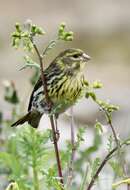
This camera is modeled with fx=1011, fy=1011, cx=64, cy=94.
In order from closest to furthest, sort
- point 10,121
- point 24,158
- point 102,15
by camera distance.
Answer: point 24,158
point 10,121
point 102,15

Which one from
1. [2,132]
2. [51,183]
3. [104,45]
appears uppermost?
[51,183]

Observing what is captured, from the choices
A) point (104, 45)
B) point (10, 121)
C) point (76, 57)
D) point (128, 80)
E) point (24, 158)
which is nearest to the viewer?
point (76, 57)

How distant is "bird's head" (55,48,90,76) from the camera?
16.9 feet

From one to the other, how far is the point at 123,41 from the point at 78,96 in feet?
38.1

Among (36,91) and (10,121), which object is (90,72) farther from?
(36,91)

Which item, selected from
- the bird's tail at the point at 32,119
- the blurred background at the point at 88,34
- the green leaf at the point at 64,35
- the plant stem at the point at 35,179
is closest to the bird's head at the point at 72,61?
the bird's tail at the point at 32,119

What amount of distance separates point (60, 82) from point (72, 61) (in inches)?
5.0

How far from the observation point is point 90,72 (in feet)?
46.4

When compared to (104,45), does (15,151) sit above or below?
above

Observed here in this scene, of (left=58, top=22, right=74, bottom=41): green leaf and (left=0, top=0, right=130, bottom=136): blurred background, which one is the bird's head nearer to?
(left=58, top=22, right=74, bottom=41): green leaf

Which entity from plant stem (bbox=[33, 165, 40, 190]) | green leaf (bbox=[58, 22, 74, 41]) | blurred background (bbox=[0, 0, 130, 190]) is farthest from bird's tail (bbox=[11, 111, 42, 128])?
blurred background (bbox=[0, 0, 130, 190])

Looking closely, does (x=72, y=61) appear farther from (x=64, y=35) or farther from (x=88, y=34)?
(x=88, y=34)

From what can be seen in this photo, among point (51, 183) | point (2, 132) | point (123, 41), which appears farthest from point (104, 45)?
point (51, 183)

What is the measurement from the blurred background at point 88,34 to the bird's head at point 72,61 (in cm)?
658
